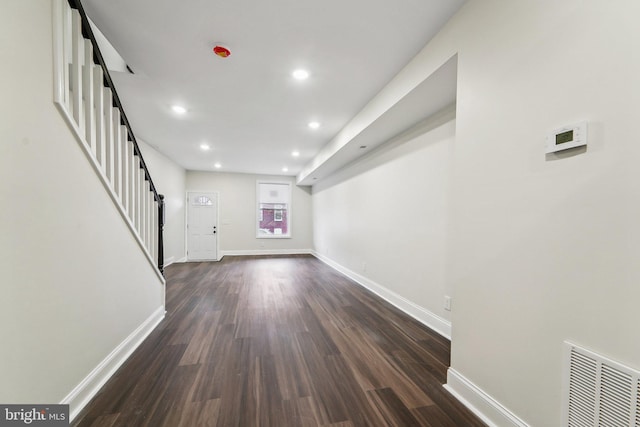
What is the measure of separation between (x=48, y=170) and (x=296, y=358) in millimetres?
2063

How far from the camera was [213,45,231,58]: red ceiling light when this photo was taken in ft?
6.29

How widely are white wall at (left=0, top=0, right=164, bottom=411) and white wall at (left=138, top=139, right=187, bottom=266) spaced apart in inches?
144

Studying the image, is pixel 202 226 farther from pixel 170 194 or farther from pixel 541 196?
pixel 541 196

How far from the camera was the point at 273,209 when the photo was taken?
7785 mm

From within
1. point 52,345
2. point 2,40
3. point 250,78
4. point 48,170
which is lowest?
point 52,345

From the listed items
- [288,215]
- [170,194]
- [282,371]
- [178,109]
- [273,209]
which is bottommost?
[282,371]

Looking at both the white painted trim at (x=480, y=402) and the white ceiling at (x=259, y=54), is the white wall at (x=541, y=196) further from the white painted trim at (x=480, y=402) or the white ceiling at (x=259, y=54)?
the white ceiling at (x=259, y=54)

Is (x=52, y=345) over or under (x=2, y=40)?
under

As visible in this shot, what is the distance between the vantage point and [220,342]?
2.23 meters

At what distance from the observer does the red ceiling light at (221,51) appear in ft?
6.29

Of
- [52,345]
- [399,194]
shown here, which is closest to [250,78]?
[399,194]

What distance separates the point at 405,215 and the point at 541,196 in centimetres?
189

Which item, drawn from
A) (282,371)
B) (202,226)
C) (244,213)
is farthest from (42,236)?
(244,213)

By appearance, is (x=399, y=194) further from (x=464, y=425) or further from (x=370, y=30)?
(x=464, y=425)
